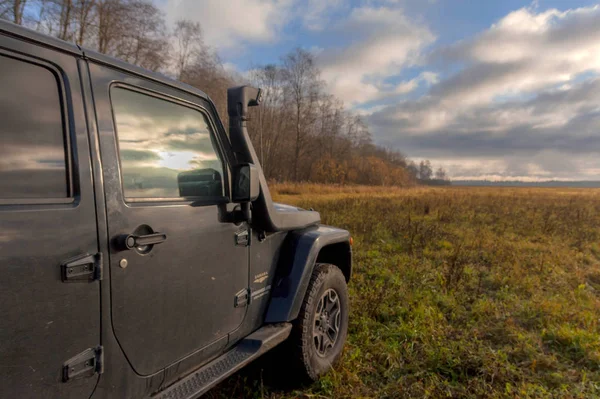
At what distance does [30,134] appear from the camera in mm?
1315

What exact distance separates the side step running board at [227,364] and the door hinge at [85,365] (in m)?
0.41

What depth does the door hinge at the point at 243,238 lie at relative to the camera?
87.3 inches

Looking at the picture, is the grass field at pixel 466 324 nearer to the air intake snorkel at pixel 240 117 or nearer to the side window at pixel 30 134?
the air intake snorkel at pixel 240 117

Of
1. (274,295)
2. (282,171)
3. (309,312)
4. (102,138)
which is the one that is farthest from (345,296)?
(282,171)

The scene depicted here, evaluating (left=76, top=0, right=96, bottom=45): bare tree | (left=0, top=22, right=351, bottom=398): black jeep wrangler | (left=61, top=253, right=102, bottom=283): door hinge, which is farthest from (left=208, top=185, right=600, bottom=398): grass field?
(left=76, top=0, right=96, bottom=45): bare tree

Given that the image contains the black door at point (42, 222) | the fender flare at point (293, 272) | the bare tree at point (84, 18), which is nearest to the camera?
the black door at point (42, 222)

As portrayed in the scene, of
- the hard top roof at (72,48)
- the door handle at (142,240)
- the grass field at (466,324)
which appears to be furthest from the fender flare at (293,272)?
the hard top roof at (72,48)

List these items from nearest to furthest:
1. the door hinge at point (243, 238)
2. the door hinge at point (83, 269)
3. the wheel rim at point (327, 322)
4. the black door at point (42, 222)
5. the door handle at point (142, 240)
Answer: the black door at point (42, 222)
the door hinge at point (83, 269)
the door handle at point (142, 240)
the door hinge at point (243, 238)
the wheel rim at point (327, 322)

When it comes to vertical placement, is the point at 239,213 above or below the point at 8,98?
below

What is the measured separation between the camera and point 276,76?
37.5 meters

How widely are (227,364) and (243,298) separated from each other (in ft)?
1.30

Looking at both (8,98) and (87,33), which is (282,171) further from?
(8,98)

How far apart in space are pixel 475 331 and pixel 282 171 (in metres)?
40.3

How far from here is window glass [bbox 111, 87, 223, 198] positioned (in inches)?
66.9
